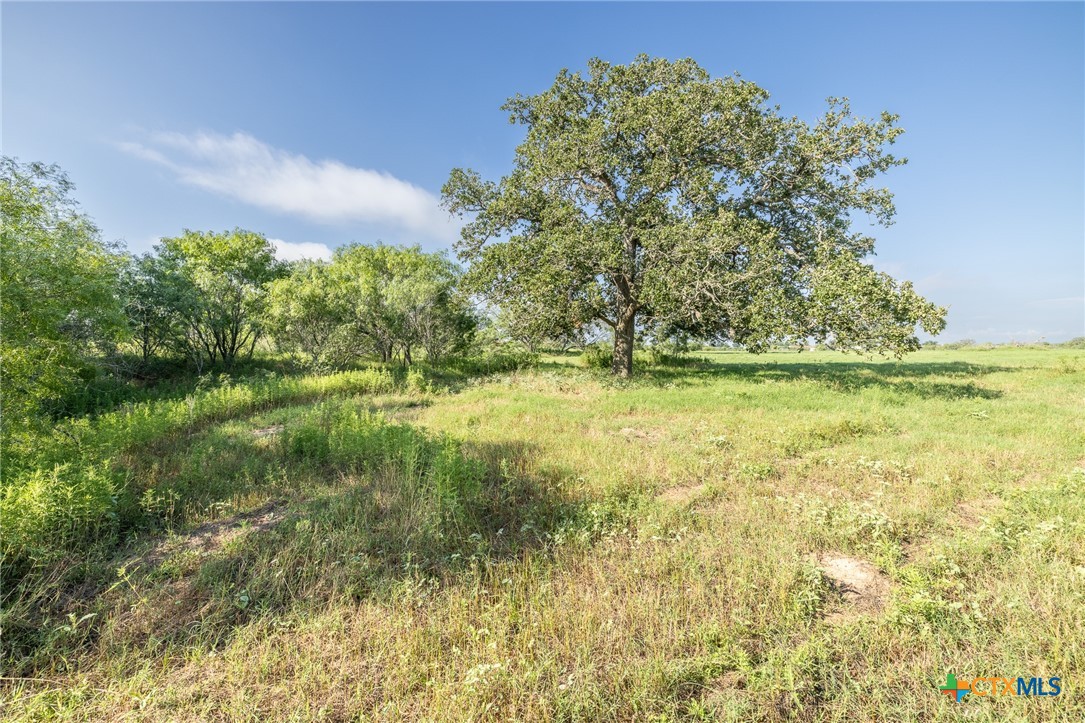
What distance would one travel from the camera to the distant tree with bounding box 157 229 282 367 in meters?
18.9

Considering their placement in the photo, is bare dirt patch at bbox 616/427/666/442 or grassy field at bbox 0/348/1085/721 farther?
bare dirt patch at bbox 616/427/666/442

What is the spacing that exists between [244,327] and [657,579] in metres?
25.9

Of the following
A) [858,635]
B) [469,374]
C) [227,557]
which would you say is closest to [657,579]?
[858,635]

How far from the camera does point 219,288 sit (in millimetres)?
19656

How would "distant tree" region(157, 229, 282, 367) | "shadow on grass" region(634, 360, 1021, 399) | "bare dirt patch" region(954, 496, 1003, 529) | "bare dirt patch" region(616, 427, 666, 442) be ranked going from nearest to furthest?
"bare dirt patch" region(954, 496, 1003, 529) < "bare dirt patch" region(616, 427, 666, 442) < "shadow on grass" region(634, 360, 1021, 399) < "distant tree" region(157, 229, 282, 367)

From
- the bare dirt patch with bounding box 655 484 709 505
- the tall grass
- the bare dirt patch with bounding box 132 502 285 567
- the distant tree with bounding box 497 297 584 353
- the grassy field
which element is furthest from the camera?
the distant tree with bounding box 497 297 584 353

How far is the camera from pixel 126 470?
5.96 meters

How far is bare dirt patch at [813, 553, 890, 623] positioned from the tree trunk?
14.4m

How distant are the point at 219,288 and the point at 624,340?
20936mm

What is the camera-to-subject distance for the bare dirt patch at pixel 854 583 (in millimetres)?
3514

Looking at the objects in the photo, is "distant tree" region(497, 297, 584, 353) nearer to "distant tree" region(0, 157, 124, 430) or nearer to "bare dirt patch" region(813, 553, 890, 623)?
"distant tree" region(0, 157, 124, 430)

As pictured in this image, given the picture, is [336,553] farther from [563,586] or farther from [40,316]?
[40,316]

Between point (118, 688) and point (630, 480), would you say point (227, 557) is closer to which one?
point (118, 688)

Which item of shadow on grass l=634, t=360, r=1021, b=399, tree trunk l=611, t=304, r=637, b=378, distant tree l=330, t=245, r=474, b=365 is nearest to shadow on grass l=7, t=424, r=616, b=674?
shadow on grass l=634, t=360, r=1021, b=399
